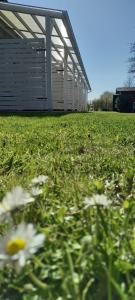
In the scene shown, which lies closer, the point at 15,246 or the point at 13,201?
the point at 15,246

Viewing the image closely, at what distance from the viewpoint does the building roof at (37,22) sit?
13.2m

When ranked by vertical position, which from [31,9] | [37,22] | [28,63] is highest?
[31,9]

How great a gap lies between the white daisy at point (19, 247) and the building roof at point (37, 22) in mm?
12912

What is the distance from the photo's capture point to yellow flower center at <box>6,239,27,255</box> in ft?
2.85

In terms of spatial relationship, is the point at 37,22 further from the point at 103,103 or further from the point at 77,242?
the point at 103,103

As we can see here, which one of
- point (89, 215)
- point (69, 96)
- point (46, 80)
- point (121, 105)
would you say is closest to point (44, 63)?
point (46, 80)

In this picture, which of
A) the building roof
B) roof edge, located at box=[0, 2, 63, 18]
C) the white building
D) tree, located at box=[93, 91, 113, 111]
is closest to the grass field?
the white building

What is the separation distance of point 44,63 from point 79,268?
42.6 feet

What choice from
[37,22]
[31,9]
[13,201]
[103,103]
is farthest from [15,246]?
[103,103]

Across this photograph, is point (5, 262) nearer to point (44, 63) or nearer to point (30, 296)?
point (30, 296)

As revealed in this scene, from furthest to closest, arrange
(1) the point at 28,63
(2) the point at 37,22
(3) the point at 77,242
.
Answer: (2) the point at 37,22 < (1) the point at 28,63 < (3) the point at 77,242

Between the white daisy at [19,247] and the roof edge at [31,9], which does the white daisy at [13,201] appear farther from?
the roof edge at [31,9]

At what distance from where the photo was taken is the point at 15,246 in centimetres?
87

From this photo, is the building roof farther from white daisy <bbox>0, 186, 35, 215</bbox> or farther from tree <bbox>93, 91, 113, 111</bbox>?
tree <bbox>93, 91, 113, 111</bbox>
